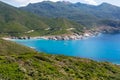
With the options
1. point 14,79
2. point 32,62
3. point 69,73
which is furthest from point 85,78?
point 14,79

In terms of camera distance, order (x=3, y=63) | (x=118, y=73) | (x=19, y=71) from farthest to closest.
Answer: (x=118, y=73) → (x=3, y=63) → (x=19, y=71)

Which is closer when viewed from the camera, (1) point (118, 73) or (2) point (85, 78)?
(2) point (85, 78)

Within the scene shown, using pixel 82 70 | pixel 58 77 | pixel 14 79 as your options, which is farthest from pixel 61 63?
pixel 14 79

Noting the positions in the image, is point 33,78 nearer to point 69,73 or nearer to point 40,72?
point 40,72

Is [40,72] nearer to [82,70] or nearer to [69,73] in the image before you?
[69,73]

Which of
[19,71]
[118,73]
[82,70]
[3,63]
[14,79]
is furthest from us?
[118,73]

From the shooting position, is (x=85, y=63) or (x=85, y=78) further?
(x=85, y=63)
